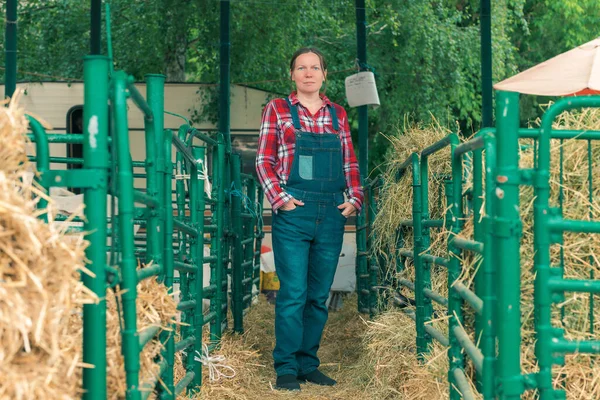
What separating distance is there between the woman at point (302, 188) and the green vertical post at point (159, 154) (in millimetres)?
1740

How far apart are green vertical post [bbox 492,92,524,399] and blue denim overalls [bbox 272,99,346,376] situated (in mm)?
2517

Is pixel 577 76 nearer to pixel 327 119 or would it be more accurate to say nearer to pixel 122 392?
pixel 327 119

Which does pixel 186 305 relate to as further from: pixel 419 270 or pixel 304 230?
pixel 419 270

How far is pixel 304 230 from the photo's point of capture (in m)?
5.62

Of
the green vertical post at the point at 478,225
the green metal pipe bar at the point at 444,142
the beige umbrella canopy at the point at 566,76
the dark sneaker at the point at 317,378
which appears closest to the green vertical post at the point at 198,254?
the dark sneaker at the point at 317,378

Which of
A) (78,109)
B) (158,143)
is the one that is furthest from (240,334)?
(78,109)

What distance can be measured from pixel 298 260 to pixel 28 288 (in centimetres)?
327

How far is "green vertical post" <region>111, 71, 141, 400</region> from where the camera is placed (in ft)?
9.96

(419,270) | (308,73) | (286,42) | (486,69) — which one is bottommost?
(419,270)

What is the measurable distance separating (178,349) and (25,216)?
192 cm

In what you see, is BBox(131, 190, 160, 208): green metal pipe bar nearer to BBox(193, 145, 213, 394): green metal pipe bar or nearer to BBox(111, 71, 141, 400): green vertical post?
BBox(111, 71, 141, 400): green vertical post

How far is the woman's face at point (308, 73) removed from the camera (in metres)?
5.71

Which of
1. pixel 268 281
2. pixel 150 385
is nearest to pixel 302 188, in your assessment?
pixel 150 385

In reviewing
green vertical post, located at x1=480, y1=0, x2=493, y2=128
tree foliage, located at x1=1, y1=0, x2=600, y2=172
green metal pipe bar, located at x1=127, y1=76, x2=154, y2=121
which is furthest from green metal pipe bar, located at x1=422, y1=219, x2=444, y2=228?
tree foliage, located at x1=1, y1=0, x2=600, y2=172
